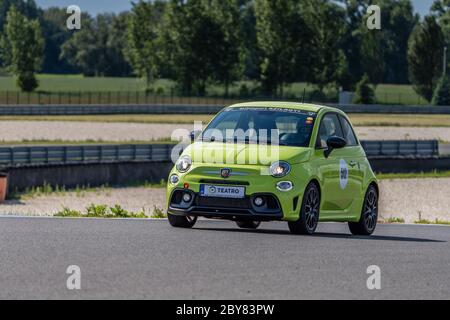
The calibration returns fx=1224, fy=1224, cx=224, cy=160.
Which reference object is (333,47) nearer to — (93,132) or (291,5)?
(291,5)

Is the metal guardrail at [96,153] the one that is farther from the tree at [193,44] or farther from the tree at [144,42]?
the tree at [144,42]

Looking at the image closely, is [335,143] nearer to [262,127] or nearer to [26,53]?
[262,127]

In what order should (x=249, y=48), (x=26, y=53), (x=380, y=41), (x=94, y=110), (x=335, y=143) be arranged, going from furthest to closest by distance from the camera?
(x=380, y=41), (x=249, y=48), (x=26, y=53), (x=94, y=110), (x=335, y=143)

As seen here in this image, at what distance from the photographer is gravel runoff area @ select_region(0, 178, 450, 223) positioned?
27.8 metres

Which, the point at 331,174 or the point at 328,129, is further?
the point at 328,129

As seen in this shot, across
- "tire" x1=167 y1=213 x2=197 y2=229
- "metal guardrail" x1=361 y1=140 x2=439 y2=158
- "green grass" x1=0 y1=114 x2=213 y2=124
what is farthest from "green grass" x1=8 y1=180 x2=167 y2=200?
"green grass" x1=0 y1=114 x2=213 y2=124

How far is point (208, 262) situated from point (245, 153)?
3.26 m

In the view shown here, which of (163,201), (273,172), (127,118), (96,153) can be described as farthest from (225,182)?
(127,118)

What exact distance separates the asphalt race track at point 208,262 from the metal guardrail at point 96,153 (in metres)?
21.0

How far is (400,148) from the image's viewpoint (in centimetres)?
4688

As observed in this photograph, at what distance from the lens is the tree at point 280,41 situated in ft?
445

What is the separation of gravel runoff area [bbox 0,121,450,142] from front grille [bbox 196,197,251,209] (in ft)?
137

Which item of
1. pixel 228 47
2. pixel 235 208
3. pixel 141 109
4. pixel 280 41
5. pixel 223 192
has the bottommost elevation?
pixel 141 109
